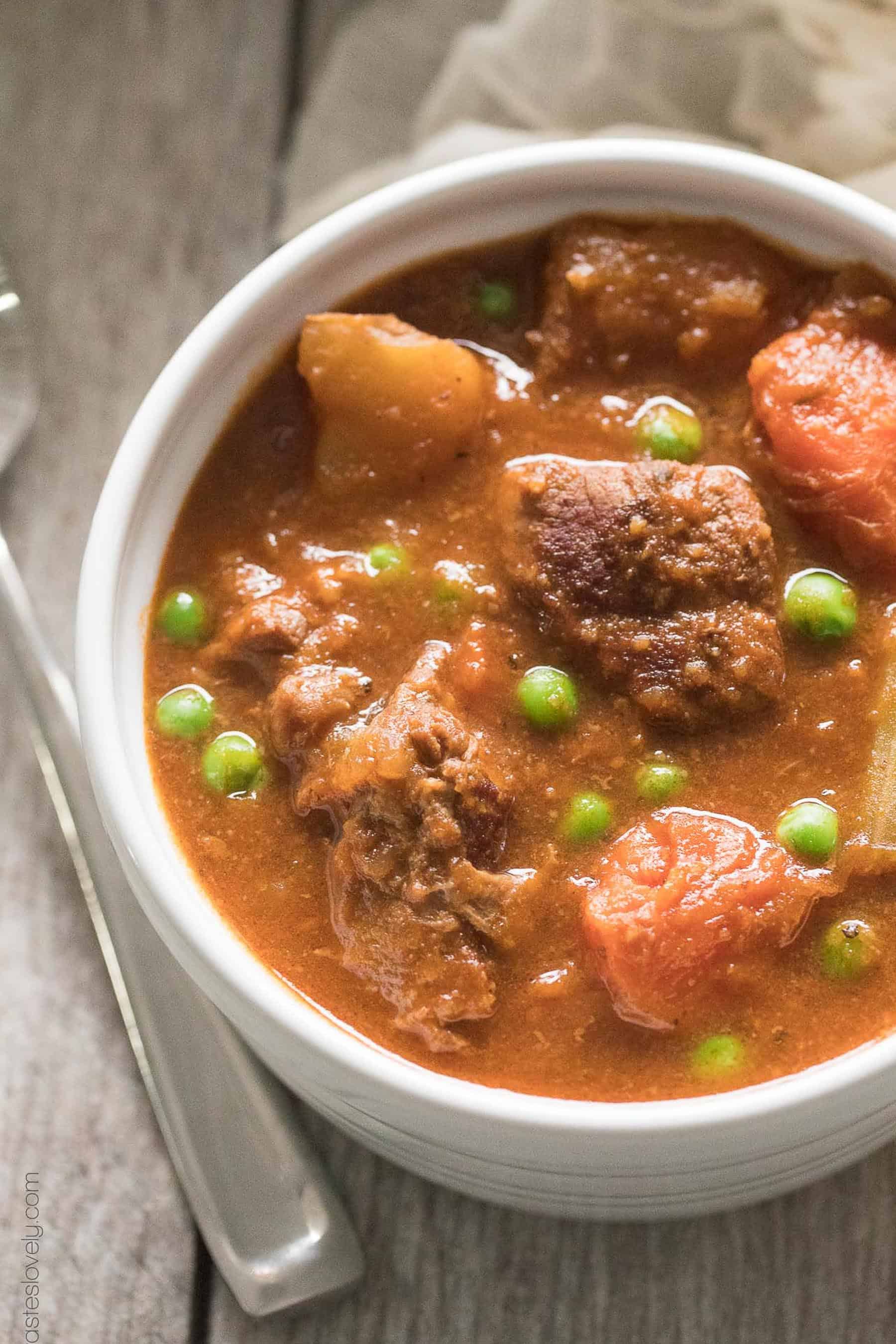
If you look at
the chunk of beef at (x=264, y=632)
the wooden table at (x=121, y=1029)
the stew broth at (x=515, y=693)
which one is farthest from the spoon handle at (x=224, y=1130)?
the chunk of beef at (x=264, y=632)

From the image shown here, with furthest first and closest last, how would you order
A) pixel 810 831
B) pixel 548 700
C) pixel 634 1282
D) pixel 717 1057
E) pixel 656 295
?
pixel 634 1282
pixel 656 295
pixel 548 700
pixel 810 831
pixel 717 1057

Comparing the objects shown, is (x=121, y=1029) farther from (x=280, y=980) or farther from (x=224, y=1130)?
(x=280, y=980)

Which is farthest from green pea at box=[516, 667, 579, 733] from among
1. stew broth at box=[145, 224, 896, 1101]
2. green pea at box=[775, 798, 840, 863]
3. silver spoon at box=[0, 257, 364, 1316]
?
silver spoon at box=[0, 257, 364, 1316]

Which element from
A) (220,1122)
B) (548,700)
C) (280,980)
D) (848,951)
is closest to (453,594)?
(548,700)

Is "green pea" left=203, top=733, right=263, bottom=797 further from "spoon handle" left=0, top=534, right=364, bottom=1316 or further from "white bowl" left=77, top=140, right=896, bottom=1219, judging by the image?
"spoon handle" left=0, top=534, right=364, bottom=1316

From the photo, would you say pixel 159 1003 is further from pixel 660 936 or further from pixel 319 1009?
pixel 660 936

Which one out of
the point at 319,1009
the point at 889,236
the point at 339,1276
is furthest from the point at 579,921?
the point at 889,236

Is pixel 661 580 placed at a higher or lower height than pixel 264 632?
higher

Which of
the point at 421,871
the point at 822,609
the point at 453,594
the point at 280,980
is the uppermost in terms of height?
the point at 822,609
